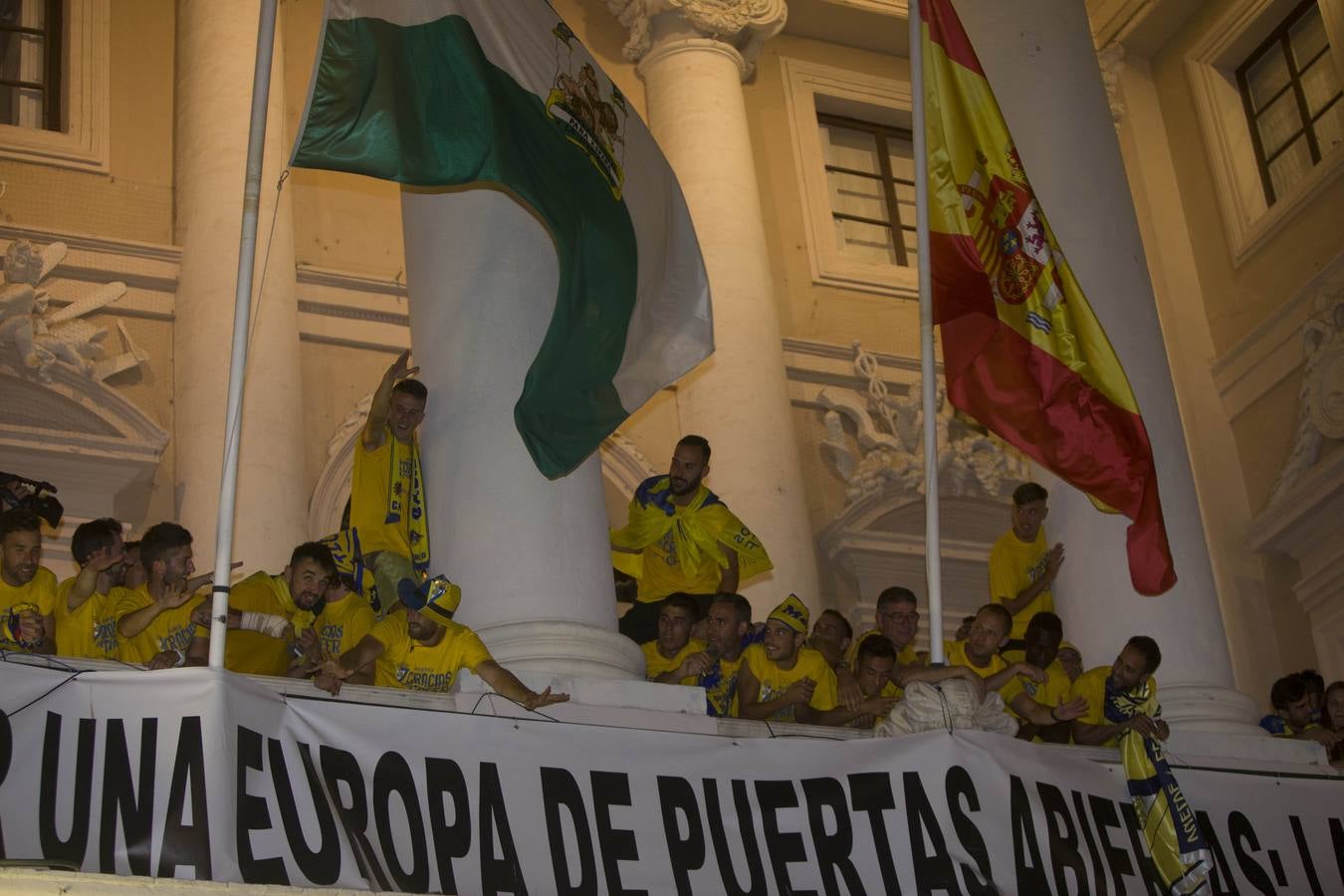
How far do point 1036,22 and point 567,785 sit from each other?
22.1 ft

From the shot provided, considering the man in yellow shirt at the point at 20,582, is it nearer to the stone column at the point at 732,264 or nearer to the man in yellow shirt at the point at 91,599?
the man in yellow shirt at the point at 91,599

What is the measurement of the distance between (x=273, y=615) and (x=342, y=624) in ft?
1.31

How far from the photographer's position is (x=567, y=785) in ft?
25.0

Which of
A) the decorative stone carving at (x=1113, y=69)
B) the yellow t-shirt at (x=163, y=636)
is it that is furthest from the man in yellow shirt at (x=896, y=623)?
the decorative stone carving at (x=1113, y=69)

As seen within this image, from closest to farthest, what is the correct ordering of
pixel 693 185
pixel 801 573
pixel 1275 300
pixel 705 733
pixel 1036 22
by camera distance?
pixel 705 733, pixel 1036 22, pixel 801 573, pixel 693 185, pixel 1275 300

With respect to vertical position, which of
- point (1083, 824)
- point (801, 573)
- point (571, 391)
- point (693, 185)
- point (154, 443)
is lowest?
point (1083, 824)

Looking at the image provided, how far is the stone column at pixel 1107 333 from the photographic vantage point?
1060cm

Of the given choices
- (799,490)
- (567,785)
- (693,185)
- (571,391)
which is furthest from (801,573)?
(567,785)

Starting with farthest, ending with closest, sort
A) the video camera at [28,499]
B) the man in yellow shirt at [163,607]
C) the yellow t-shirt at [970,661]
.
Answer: the yellow t-shirt at [970,661] < the video camera at [28,499] < the man in yellow shirt at [163,607]

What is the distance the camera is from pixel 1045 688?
10055mm

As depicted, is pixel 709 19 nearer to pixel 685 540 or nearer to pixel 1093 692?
pixel 685 540

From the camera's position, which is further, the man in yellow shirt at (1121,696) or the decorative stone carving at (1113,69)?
the decorative stone carving at (1113,69)

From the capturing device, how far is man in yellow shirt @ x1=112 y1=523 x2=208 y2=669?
26.6 ft

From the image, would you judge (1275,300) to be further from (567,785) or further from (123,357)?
(567,785)
